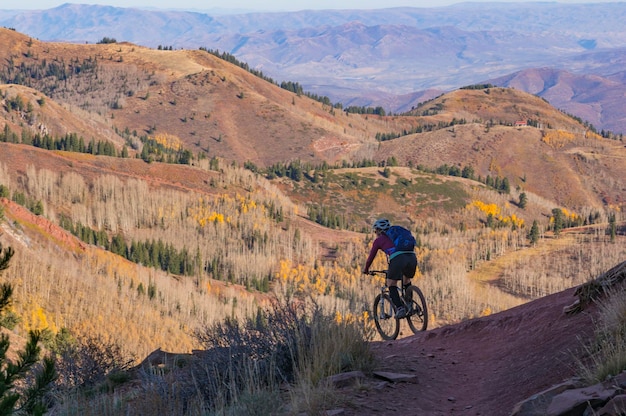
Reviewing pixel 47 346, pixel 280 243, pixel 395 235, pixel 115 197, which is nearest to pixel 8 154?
pixel 115 197

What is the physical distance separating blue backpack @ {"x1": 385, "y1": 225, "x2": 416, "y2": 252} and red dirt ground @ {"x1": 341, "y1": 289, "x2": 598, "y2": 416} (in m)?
1.98

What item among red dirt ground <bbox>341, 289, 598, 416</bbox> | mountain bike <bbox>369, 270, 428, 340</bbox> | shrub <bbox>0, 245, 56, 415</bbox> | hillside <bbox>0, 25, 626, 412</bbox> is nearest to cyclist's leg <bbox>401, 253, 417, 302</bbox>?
mountain bike <bbox>369, 270, 428, 340</bbox>

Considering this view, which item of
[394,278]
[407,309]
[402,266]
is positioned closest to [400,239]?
[402,266]

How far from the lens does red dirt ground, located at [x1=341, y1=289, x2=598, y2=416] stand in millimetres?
10703

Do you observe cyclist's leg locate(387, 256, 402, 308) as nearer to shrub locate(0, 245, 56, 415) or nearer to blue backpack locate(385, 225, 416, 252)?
blue backpack locate(385, 225, 416, 252)

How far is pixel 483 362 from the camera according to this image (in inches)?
542

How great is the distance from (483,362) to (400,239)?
3594 millimetres

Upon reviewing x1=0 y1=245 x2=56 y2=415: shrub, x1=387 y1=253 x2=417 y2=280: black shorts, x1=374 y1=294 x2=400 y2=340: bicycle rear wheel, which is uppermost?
x1=0 y1=245 x2=56 y2=415: shrub

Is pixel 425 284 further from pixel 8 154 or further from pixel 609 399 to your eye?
pixel 609 399

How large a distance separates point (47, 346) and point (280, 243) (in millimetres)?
111367

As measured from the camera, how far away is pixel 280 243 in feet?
495

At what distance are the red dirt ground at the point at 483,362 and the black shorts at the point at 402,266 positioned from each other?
141 centimetres

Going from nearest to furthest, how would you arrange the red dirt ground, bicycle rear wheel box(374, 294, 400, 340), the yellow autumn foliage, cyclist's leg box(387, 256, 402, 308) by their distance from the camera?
1. the red dirt ground
2. cyclist's leg box(387, 256, 402, 308)
3. bicycle rear wheel box(374, 294, 400, 340)
4. the yellow autumn foliage

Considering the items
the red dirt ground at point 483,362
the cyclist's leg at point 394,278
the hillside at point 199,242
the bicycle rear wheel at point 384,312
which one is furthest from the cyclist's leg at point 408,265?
the hillside at point 199,242
